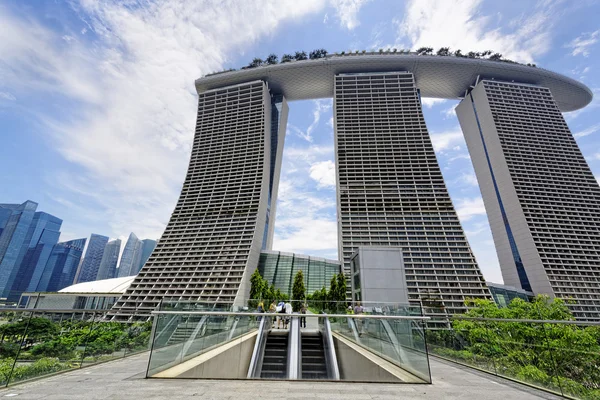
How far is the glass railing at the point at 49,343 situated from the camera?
5924mm

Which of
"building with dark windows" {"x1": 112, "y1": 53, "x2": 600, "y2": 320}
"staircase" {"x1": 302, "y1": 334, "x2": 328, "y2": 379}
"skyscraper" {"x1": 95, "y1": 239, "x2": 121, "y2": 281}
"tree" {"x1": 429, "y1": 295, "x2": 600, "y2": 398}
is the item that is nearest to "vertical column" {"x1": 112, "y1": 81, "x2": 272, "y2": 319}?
"building with dark windows" {"x1": 112, "y1": 53, "x2": 600, "y2": 320}

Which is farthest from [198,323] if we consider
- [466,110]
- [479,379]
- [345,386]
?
[466,110]

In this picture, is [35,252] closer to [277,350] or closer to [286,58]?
[286,58]

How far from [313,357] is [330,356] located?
1.81 metres

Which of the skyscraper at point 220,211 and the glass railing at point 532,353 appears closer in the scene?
the glass railing at point 532,353

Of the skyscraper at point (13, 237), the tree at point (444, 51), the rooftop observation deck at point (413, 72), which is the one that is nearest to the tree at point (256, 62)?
the rooftop observation deck at point (413, 72)

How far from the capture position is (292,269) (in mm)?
53250

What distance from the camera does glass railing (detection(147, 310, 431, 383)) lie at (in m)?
6.30

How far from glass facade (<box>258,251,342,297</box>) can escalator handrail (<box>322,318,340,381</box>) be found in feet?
128

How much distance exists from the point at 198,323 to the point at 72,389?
9.22 ft

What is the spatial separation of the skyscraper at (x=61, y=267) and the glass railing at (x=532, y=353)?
191016 millimetres

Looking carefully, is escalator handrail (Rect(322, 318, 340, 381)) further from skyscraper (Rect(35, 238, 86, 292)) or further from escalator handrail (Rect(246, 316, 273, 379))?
skyscraper (Rect(35, 238, 86, 292))

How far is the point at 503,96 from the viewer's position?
5697 cm

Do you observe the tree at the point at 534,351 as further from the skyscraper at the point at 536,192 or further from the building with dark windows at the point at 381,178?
the skyscraper at the point at 536,192
